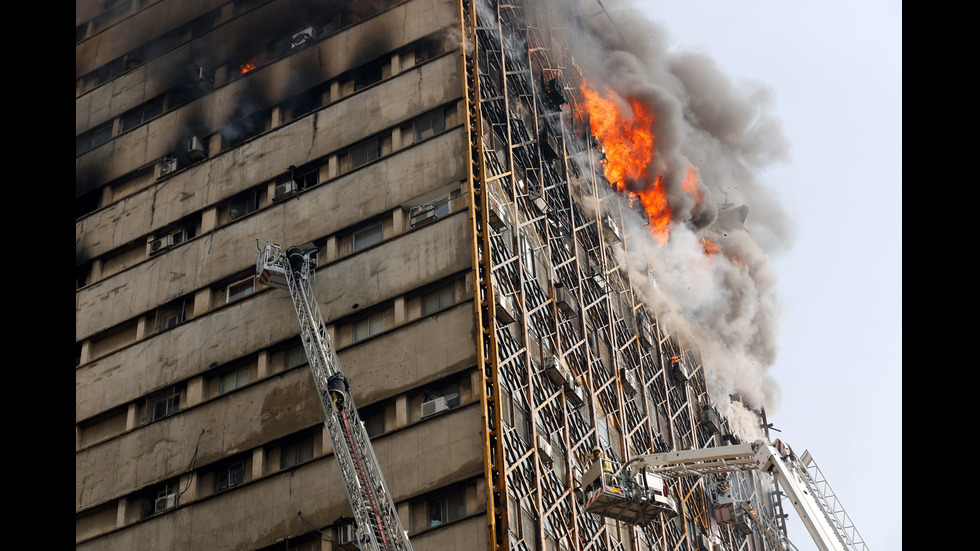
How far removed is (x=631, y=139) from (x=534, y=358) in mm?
23059

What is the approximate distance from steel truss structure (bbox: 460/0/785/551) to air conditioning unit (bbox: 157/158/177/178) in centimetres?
1482

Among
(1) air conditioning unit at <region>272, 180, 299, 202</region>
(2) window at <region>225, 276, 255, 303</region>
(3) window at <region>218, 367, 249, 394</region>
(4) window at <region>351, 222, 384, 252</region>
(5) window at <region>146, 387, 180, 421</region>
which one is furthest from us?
(1) air conditioning unit at <region>272, 180, 299, 202</region>

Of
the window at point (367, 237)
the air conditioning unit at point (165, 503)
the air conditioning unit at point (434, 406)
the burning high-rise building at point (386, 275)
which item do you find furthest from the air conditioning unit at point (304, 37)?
the air conditioning unit at point (165, 503)

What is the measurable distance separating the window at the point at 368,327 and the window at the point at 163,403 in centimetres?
839

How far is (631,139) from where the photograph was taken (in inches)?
2314

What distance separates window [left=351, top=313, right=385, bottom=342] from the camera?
126ft

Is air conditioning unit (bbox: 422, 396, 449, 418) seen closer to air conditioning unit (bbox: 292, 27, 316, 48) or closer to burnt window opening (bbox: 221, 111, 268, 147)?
burnt window opening (bbox: 221, 111, 268, 147)

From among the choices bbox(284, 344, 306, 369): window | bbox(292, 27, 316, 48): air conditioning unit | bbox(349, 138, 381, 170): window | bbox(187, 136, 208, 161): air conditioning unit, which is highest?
bbox(292, 27, 316, 48): air conditioning unit

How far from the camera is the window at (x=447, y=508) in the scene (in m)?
33.2

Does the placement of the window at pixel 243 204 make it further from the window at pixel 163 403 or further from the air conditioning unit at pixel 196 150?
the window at pixel 163 403

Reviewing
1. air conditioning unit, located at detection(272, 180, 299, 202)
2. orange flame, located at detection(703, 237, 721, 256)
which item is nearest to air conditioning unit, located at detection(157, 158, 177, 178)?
air conditioning unit, located at detection(272, 180, 299, 202)

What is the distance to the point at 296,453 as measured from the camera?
3744cm
